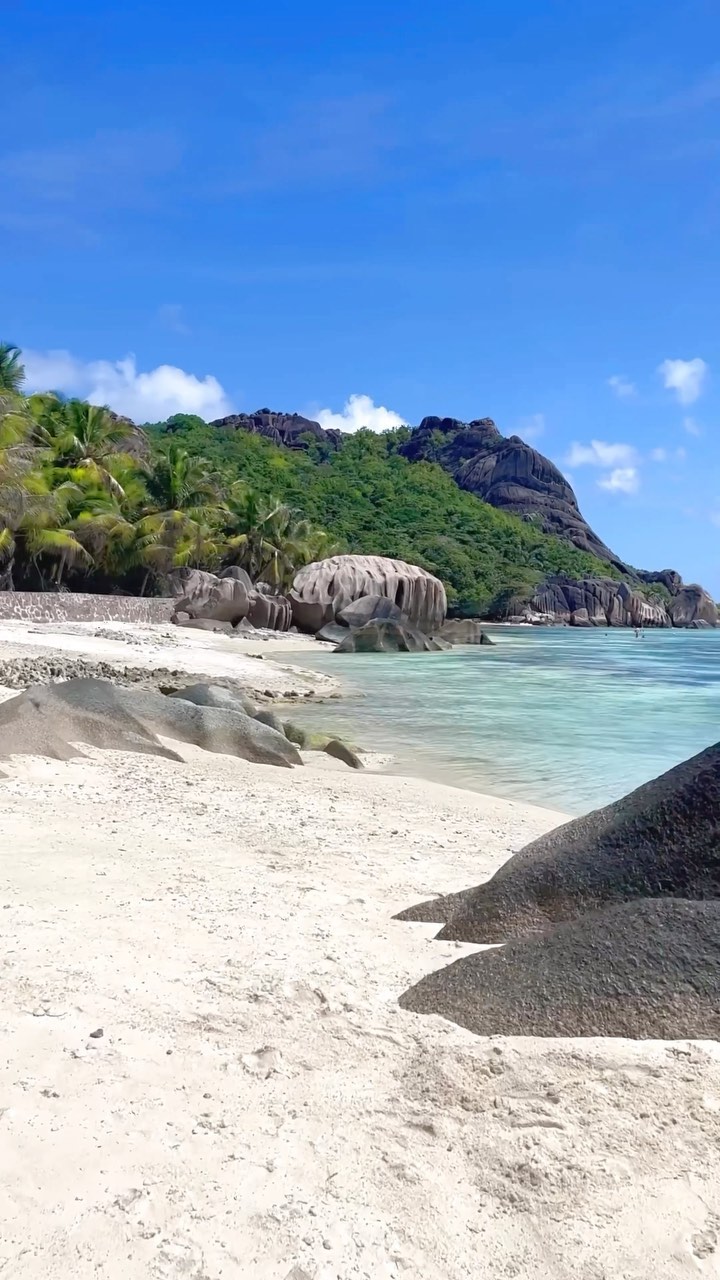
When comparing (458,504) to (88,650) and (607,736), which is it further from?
(607,736)

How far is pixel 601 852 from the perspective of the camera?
11.1 ft

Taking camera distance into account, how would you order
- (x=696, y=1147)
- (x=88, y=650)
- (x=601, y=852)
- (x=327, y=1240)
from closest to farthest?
(x=327, y=1240)
(x=696, y=1147)
(x=601, y=852)
(x=88, y=650)

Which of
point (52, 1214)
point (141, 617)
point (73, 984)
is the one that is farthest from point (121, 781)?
point (141, 617)

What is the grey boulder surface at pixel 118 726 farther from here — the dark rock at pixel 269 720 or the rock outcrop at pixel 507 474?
the rock outcrop at pixel 507 474

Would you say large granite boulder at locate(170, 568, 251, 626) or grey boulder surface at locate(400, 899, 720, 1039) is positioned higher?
large granite boulder at locate(170, 568, 251, 626)

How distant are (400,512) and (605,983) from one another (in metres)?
85.8

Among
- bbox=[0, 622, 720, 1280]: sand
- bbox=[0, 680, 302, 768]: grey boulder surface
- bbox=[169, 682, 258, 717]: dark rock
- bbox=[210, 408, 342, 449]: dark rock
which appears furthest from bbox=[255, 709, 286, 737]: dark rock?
bbox=[210, 408, 342, 449]: dark rock

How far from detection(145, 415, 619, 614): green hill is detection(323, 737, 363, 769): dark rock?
5829 centimetres

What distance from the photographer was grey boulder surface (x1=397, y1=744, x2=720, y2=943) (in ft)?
10.4

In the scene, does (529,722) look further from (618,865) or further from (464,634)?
(464,634)

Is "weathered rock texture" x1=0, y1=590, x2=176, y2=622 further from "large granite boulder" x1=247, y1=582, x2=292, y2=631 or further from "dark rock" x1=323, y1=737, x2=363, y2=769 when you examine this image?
"dark rock" x1=323, y1=737, x2=363, y2=769

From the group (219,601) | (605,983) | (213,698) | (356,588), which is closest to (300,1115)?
(605,983)

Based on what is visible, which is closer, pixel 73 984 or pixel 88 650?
pixel 73 984

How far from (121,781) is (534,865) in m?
3.85
